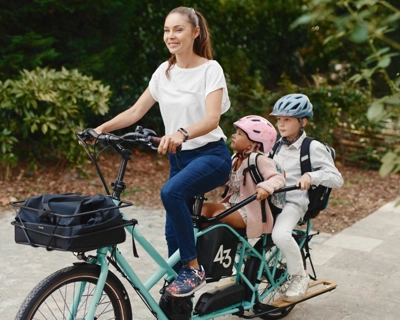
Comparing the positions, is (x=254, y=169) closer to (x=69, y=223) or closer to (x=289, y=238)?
(x=289, y=238)

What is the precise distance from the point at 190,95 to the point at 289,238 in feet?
3.40

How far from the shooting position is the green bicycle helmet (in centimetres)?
394

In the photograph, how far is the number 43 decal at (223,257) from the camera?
143 inches

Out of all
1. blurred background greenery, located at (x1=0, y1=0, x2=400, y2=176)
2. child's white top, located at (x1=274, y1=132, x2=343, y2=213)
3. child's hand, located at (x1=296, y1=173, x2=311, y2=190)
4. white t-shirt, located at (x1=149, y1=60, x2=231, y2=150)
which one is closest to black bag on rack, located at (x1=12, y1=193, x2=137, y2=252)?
white t-shirt, located at (x1=149, y1=60, x2=231, y2=150)

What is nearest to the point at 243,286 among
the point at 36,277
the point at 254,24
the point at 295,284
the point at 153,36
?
the point at 295,284

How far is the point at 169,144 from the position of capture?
9.79 feet

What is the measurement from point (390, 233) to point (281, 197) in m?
2.82

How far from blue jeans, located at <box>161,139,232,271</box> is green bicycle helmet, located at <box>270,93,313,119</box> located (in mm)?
583

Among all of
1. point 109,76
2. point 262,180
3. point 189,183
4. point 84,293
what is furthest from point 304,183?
point 109,76

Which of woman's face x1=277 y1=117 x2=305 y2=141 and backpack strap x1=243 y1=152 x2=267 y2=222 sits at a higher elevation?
woman's face x1=277 y1=117 x2=305 y2=141

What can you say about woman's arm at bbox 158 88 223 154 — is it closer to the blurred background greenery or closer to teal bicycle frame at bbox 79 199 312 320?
teal bicycle frame at bbox 79 199 312 320

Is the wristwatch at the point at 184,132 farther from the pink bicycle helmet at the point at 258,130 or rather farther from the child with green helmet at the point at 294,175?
the child with green helmet at the point at 294,175

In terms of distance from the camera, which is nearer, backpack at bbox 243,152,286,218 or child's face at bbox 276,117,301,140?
backpack at bbox 243,152,286,218

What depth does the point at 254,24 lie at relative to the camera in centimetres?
1177
